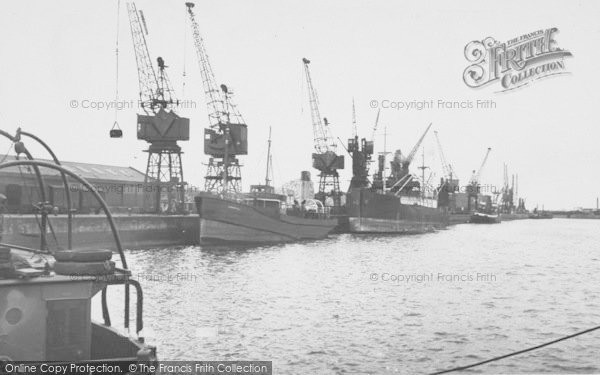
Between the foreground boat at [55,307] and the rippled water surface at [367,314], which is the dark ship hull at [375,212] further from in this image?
the foreground boat at [55,307]

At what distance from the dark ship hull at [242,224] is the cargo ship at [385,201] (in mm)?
23370

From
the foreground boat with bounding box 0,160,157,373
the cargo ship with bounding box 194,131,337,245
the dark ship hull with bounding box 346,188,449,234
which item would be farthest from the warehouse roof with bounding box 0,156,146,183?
the foreground boat with bounding box 0,160,157,373

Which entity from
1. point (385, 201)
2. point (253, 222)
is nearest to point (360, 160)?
point (385, 201)

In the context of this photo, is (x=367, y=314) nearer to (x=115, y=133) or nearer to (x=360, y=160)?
(x=115, y=133)

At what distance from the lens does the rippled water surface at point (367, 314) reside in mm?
16859

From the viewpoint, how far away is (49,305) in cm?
875

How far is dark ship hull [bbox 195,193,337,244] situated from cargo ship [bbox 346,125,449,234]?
23370 millimetres

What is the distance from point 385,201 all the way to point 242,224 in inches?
1593

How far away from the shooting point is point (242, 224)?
6303cm

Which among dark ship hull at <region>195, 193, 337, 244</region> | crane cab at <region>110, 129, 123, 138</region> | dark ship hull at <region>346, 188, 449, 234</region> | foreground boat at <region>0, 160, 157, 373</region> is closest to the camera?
foreground boat at <region>0, 160, 157, 373</region>

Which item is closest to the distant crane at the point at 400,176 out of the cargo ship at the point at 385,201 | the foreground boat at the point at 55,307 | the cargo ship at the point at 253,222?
the cargo ship at the point at 385,201

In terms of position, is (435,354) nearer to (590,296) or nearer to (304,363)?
(304,363)

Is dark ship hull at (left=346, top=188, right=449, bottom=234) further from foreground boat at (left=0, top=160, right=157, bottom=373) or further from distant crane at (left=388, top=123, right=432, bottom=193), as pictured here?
foreground boat at (left=0, top=160, right=157, bottom=373)

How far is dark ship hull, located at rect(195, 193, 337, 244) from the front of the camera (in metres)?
60.1
